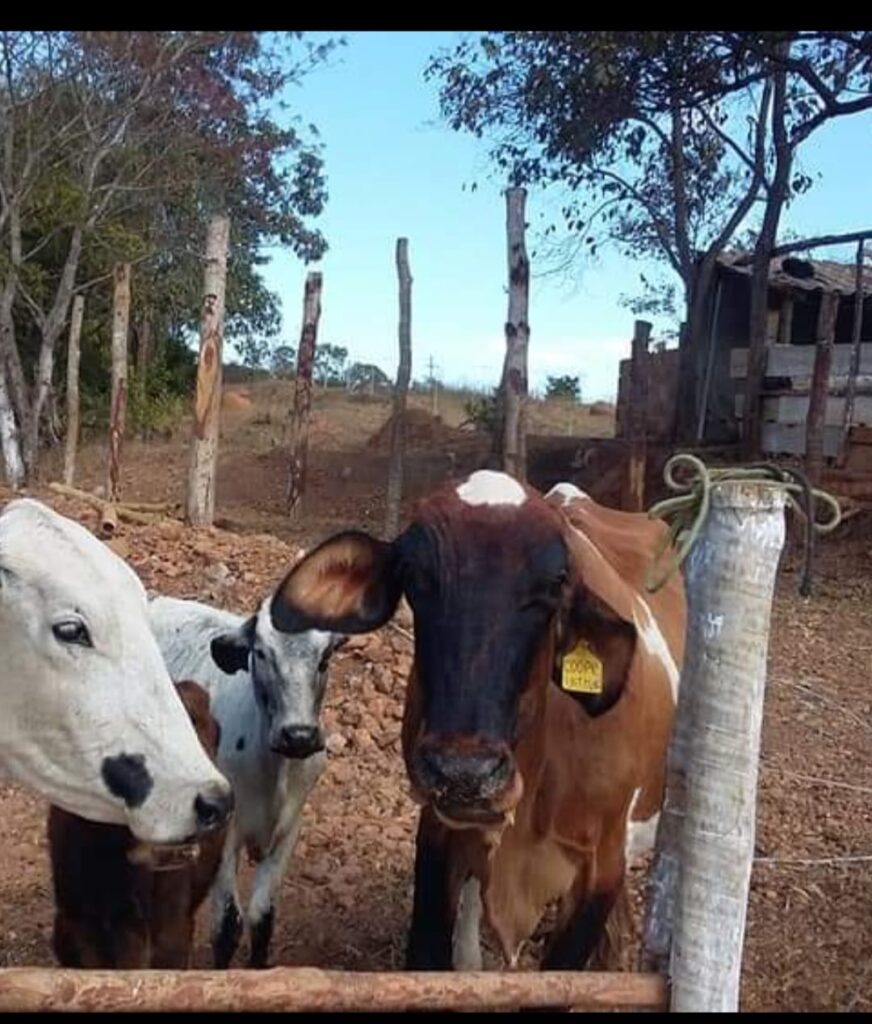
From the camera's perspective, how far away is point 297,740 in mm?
3852

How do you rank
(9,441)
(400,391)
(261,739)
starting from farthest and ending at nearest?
(9,441) < (400,391) < (261,739)

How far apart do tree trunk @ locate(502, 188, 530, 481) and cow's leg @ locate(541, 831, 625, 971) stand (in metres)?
5.90

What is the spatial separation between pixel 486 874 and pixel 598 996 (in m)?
1.02

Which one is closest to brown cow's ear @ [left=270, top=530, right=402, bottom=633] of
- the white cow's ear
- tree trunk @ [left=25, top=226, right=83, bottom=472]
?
the white cow's ear

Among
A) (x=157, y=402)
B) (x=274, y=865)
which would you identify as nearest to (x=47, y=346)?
(x=157, y=402)

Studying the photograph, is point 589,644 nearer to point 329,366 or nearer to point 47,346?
point 47,346

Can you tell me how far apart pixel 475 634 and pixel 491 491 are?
1.33 ft

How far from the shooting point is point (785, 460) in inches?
533

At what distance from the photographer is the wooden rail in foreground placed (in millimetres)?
1979

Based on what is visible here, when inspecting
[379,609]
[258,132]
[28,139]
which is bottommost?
[379,609]

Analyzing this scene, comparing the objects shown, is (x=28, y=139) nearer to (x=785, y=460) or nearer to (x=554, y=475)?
(x=554, y=475)

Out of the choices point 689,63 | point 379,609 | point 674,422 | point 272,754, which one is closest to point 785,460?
point 674,422

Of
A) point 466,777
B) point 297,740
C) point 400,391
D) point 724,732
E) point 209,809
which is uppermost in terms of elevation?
point 400,391

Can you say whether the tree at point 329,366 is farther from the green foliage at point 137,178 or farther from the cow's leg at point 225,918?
the cow's leg at point 225,918
